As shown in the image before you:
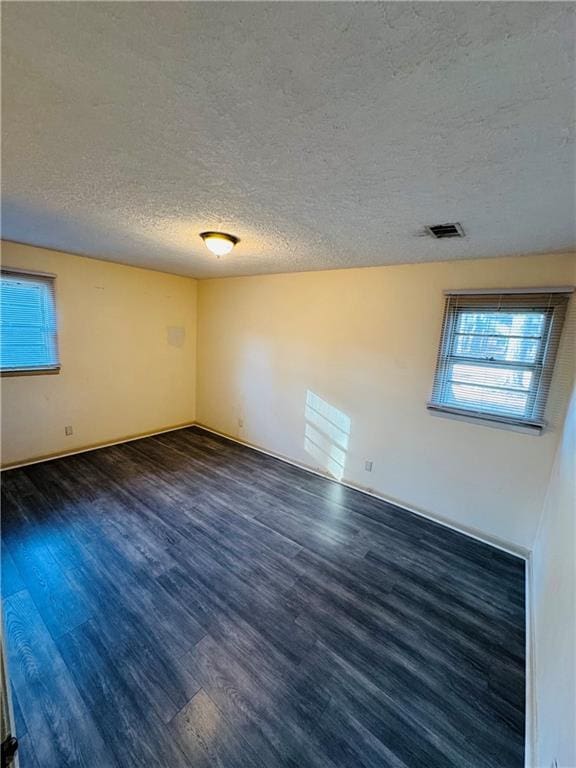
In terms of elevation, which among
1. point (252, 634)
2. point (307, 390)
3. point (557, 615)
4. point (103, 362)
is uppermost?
point (103, 362)

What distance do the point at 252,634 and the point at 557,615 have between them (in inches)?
59.2

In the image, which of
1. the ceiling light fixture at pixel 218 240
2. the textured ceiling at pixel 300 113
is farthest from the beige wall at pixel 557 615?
the ceiling light fixture at pixel 218 240

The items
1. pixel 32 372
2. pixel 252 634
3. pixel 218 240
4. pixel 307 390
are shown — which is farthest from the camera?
pixel 307 390

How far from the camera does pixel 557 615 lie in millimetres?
1341

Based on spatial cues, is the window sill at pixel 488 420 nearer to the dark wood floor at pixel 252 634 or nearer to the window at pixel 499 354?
the window at pixel 499 354

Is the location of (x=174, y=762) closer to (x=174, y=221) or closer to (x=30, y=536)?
(x=30, y=536)

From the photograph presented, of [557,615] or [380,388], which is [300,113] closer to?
[557,615]

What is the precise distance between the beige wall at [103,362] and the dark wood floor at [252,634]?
75 cm

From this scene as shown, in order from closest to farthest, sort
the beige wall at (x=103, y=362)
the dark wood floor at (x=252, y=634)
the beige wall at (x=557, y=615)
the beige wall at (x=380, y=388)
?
the beige wall at (x=557, y=615)
the dark wood floor at (x=252, y=634)
the beige wall at (x=380, y=388)
the beige wall at (x=103, y=362)

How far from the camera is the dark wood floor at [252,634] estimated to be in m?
1.24

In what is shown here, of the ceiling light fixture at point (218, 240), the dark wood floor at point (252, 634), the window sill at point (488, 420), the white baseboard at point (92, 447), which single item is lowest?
the dark wood floor at point (252, 634)

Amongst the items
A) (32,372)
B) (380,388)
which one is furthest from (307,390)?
(32,372)

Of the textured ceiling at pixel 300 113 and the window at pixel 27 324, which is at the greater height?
the textured ceiling at pixel 300 113

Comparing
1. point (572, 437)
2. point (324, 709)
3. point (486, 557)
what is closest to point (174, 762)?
point (324, 709)
